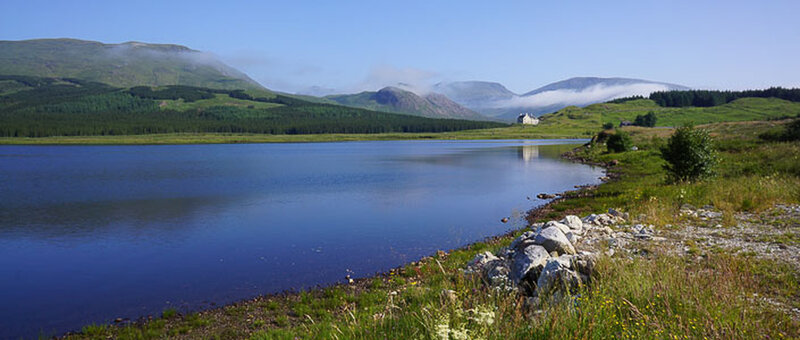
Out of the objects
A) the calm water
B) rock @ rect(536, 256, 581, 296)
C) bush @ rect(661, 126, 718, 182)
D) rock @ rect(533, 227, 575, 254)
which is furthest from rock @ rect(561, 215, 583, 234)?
bush @ rect(661, 126, 718, 182)

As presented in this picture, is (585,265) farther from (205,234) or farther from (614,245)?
(205,234)

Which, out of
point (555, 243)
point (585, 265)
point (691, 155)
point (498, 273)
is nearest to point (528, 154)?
point (691, 155)

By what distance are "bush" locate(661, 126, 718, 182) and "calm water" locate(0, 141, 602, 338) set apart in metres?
10.5

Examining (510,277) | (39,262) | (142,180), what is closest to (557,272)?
(510,277)

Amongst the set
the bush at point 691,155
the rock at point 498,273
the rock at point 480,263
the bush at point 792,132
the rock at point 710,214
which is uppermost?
the bush at point 792,132

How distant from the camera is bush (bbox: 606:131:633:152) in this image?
244 ft

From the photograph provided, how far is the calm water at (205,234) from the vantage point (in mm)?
16062

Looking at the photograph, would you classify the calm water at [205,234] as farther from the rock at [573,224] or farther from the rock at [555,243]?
the rock at [555,243]

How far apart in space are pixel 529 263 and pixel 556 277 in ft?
4.94

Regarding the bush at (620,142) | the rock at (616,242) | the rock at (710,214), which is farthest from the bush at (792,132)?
the rock at (616,242)

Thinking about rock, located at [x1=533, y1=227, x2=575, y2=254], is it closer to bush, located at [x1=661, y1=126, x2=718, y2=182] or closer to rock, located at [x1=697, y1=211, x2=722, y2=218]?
rock, located at [x1=697, y1=211, x2=722, y2=218]

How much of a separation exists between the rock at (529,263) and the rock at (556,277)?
25.3 inches

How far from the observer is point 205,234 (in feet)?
83.5

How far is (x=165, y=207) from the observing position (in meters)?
34.0
